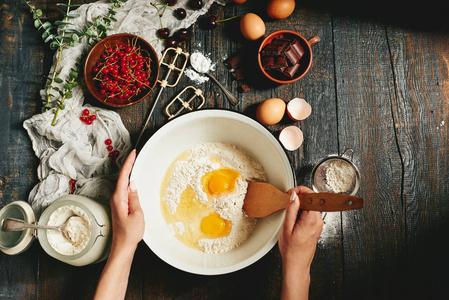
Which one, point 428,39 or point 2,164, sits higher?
point 428,39

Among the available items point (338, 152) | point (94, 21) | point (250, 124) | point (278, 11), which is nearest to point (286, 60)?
point (278, 11)

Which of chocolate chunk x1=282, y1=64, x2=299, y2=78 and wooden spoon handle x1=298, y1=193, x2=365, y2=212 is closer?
wooden spoon handle x1=298, y1=193, x2=365, y2=212

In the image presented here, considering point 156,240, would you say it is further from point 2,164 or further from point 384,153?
point 384,153

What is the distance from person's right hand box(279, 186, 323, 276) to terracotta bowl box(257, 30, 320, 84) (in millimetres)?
519

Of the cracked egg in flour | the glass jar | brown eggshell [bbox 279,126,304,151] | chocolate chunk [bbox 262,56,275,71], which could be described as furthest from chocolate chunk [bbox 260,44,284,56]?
the glass jar

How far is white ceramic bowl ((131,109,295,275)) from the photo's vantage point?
1213mm

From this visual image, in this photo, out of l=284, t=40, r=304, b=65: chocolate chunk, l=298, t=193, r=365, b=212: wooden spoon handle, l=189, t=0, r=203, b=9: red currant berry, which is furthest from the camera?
l=189, t=0, r=203, b=9: red currant berry

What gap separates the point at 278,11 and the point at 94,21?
2.93 ft

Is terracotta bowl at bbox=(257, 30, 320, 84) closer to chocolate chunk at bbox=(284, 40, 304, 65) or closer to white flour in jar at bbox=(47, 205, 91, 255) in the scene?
chocolate chunk at bbox=(284, 40, 304, 65)

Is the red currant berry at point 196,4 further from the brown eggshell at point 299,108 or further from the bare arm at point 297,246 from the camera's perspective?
the bare arm at point 297,246

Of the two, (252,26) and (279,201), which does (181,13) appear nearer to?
(252,26)

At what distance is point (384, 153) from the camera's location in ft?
4.81

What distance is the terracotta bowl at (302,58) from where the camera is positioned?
1.36 meters

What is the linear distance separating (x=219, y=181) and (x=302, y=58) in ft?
2.29
